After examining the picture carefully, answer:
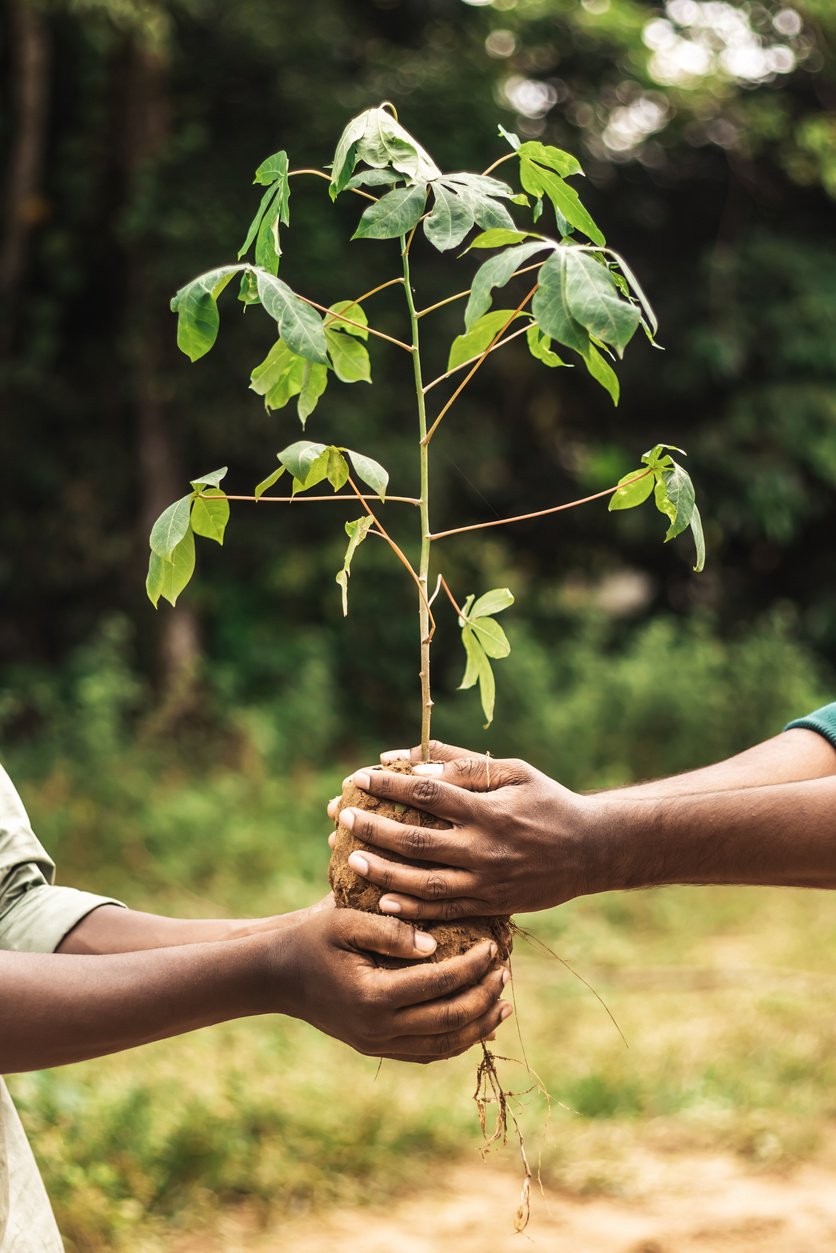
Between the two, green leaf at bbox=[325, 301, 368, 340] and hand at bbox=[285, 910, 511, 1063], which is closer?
hand at bbox=[285, 910, 511, 1063]

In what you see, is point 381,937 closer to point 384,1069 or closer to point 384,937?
point 384,937

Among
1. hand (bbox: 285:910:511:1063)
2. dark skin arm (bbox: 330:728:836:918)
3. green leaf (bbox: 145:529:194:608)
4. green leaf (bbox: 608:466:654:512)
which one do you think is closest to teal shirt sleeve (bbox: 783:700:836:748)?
dark skin arm (bbox: 330:728:836:918)

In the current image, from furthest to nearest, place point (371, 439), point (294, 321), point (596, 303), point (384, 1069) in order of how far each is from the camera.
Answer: point (371, 439) → point (384, 1069) → point (294, 321) → point (596, 303)

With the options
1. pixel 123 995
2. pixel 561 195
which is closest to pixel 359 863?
pixel 123 995

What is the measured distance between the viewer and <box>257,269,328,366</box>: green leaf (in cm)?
151

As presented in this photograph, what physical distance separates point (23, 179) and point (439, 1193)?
6572 millimetres

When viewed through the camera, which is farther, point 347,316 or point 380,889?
point 347,316

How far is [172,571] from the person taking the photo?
1656 millimetres

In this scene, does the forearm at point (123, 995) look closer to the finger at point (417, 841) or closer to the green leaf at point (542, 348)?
the finger at point (417, 841)

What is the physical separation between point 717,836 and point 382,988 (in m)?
0.53

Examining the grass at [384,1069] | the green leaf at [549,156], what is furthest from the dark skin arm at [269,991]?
the grass at [384,1069]

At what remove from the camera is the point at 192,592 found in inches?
314

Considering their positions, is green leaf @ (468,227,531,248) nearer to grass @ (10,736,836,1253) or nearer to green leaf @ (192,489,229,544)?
green leaf @ (192,489,229,544)

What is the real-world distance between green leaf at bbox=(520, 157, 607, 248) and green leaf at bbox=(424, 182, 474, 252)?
0.28 ft
